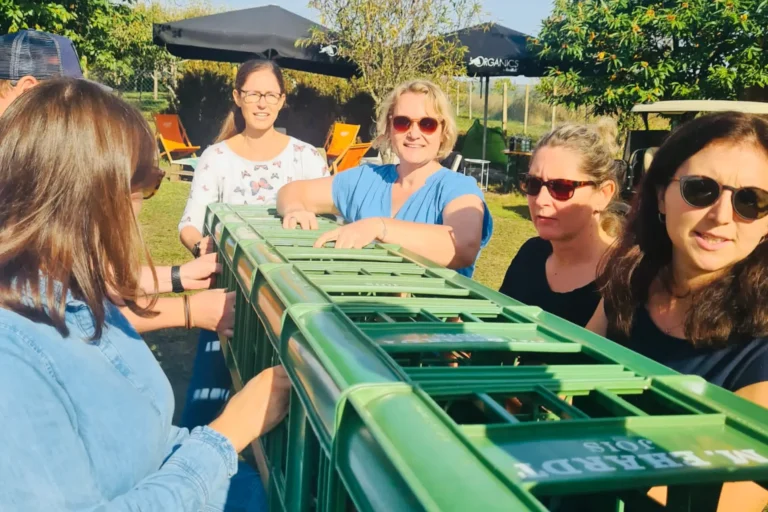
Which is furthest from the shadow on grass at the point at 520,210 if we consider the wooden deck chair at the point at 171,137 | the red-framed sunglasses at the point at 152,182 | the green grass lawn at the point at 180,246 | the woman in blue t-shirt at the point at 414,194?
the red-framed sunglasses at the point at 152,182

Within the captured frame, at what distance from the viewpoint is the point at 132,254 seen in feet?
4.47

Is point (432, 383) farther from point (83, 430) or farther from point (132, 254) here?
point (132, 254)

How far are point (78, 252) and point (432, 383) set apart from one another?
78 centimetres

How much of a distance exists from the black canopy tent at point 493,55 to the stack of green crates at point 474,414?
11699 millimetres

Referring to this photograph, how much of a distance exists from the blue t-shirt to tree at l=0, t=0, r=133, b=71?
11.2 metres

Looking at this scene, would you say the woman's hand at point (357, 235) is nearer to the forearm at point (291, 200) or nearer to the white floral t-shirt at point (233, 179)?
the forearm at point (291, 200)

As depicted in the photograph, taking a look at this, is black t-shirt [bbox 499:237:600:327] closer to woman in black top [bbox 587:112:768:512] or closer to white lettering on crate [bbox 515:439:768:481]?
woman in black top [bbox 587:112:768:512]

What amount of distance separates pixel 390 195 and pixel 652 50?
10.4m

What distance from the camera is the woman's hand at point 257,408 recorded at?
4.28 feet

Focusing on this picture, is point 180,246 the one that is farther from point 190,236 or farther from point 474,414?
point 474,414

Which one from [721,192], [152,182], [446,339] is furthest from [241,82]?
[446,339]

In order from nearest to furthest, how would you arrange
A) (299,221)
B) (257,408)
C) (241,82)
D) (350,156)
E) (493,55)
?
(257,408) < (299,221) < (241,82) < (493,55) < (350,156)

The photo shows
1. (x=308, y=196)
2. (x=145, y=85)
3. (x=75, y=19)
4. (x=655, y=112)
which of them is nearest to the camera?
(x=308, y=196)

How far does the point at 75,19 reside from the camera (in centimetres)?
1367
